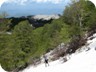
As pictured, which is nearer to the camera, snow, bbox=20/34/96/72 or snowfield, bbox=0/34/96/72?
snow, bbox=20/34/96/72

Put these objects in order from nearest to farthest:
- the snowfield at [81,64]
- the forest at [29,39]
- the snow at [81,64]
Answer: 1. the snow at [81,64]
2. the snowfield at [81,64]
3. the forest at [29,39]

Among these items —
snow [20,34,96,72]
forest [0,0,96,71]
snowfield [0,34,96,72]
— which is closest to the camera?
snow [20,34,96,72]

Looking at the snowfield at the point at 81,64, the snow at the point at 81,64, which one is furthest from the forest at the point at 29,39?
the snow at the point at 81,64

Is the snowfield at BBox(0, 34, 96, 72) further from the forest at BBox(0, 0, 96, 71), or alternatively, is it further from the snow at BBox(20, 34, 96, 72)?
the forest at BBox(0, 0, 96, 71)

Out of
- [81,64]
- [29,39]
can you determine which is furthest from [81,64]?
[29,39]

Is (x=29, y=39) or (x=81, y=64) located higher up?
(x=81, y=64)

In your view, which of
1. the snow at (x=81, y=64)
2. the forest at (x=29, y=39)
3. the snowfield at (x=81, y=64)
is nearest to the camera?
the snow at (x=81, y=64)

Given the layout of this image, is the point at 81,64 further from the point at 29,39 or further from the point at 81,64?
the point at 29,39

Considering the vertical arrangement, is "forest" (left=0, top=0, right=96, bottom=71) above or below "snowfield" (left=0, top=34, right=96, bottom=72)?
below

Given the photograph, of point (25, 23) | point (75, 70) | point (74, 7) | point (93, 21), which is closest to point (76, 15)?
point (74, 7)

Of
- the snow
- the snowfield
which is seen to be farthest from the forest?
the snow

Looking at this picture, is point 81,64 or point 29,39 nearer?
point 81,64

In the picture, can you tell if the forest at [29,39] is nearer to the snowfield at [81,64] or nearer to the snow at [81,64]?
the snowfield at [81,64]

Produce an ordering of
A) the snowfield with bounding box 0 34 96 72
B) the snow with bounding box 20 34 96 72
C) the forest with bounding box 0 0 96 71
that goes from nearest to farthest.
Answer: the snow with bounding box 20 34 96 72 → the snowfield with bounding box 0 34 96 72 → the forest with bounding box 0 0 96 71
